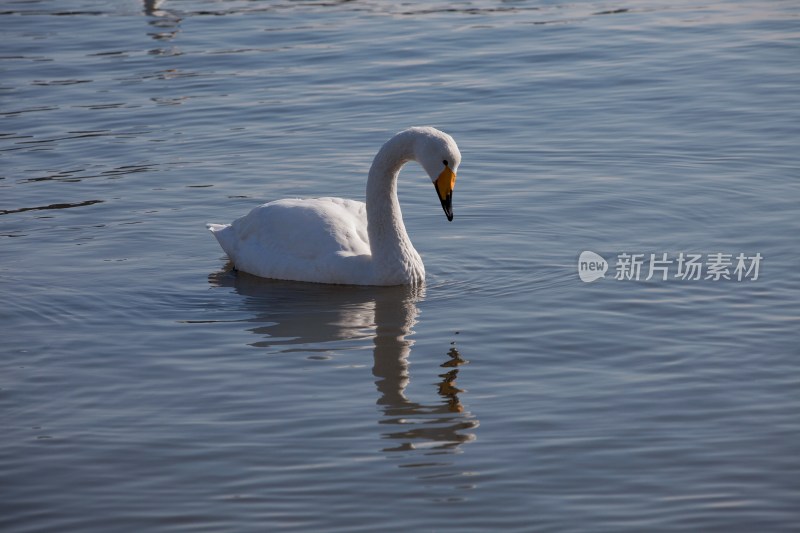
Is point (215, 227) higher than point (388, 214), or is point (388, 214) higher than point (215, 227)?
point (388, 214)

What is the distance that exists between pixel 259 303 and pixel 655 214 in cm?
390

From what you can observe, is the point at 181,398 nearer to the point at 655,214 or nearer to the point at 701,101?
the point at 655,214

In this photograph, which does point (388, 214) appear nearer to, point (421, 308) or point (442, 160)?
point (442, 160)

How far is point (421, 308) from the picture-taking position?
10320 mm

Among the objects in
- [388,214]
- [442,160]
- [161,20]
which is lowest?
[388,214]

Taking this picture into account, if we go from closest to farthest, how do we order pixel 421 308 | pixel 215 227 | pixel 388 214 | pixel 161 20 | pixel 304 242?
pixel 421 308 < pixel 388 214 < pixel 304 242 < pixel 215 227 < pixel 161 20

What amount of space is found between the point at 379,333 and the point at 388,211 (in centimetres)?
147

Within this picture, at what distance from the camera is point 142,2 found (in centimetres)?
2730

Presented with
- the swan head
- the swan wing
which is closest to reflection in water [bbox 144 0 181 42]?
the swan wing

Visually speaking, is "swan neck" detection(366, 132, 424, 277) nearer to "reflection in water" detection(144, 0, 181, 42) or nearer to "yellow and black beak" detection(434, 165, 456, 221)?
"yellow and black beak" detection(434, 165, 456, 221)

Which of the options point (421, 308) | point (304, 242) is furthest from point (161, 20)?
point (421, 308)

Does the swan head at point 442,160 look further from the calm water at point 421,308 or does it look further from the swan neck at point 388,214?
the calm water at point 421,308

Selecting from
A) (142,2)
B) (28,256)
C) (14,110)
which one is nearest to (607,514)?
(28,256)

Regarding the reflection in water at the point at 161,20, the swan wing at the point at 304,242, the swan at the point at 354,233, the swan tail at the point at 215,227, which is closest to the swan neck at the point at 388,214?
the swan at the point at 354,233
